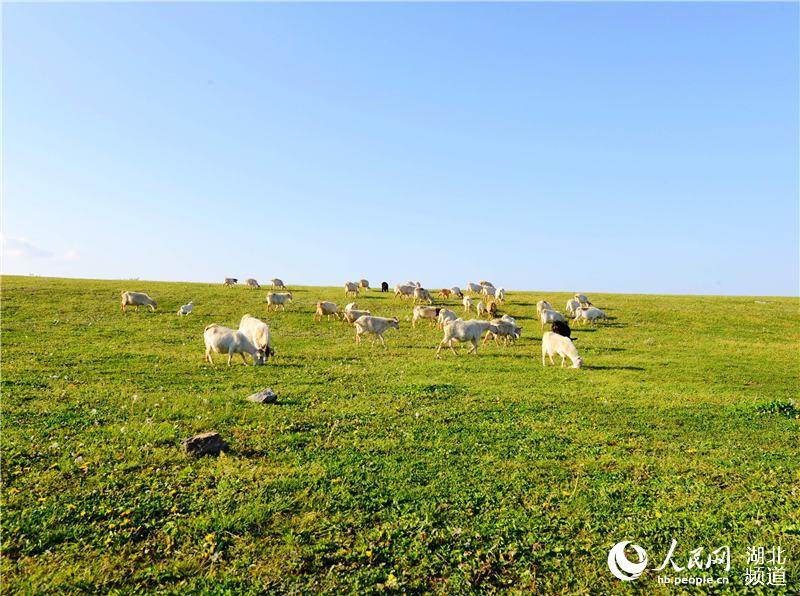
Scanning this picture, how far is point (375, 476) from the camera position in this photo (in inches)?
320

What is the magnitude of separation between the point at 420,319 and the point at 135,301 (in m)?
24.2

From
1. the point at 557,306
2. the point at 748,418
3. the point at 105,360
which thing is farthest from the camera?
the point at 557,306

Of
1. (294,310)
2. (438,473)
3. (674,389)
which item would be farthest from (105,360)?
(674,389)

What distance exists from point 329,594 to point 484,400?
31.5 feet

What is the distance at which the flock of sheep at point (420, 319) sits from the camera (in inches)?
747

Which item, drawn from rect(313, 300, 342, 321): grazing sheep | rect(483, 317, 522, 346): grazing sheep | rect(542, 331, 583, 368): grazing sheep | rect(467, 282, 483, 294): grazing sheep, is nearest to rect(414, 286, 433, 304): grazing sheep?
rect(467, 282, 483, 294): grazing sheep

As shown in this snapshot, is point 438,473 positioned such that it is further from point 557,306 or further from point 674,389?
point 557,306

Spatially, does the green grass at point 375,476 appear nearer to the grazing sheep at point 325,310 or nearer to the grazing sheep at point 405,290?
the grazing sheep at point 325,310

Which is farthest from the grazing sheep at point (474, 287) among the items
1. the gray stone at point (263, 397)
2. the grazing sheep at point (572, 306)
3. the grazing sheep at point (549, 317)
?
the gray stone at point (263, 397)

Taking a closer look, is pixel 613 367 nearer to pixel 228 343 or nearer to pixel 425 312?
pixel 425 312

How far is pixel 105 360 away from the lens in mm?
18172

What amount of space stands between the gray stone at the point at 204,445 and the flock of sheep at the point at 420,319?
9843 millimetres

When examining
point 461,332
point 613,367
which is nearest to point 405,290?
point 461,332

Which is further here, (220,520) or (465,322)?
(465,322)
